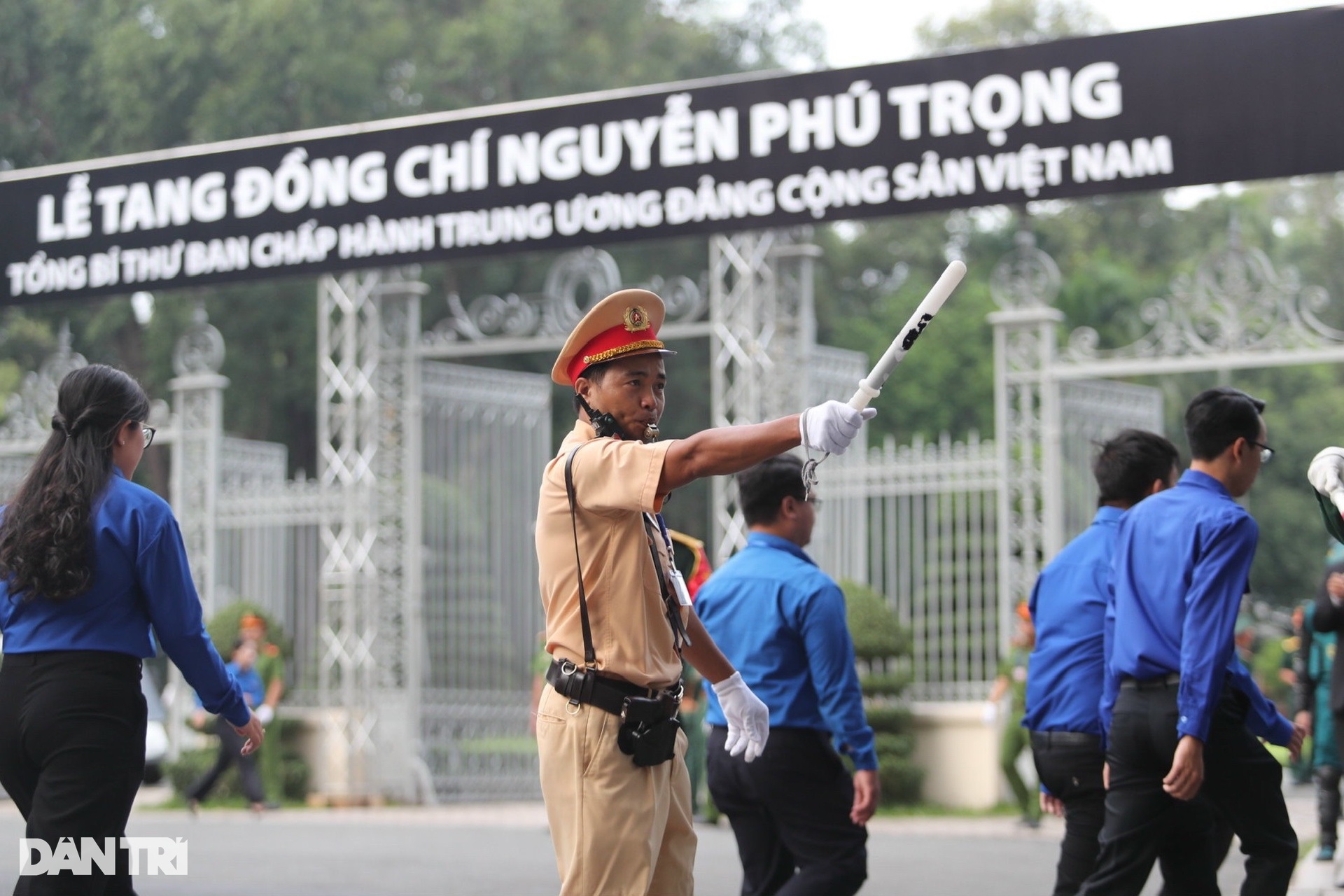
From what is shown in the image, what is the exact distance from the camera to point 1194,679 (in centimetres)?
495

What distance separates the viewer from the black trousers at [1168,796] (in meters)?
5.09

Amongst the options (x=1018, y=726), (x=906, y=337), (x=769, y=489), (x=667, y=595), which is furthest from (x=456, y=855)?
(x=906, y=337)

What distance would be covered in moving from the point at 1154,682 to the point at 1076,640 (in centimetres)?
77

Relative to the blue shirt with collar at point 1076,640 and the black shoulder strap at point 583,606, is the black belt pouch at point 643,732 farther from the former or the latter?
the blue shirt with collar at point 1076,640

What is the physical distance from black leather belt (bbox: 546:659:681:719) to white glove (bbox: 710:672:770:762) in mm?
690

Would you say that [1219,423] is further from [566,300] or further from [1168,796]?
[566,300]

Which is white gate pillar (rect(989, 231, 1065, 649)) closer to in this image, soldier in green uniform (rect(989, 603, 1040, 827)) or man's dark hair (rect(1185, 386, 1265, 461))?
soldier in green uniform (rect(989, 603, 1040, 827))

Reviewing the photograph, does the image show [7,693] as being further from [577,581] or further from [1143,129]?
[1143,129]

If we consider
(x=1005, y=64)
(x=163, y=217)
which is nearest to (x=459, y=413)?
(x=163, y=217)

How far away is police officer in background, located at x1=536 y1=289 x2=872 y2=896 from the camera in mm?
4164

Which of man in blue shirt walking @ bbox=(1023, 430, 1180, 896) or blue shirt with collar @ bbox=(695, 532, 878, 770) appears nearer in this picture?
blue shirt with collar @ bbox=(695, 532, 878, 770)

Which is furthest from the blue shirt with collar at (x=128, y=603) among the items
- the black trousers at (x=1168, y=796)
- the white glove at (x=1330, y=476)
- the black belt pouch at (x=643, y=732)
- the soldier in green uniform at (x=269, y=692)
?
the soldier in green uniform at (x=269, y=692)

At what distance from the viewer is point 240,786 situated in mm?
15422

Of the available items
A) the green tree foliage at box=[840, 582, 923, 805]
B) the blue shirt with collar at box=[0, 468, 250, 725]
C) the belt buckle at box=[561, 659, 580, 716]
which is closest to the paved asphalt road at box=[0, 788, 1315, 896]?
the green tree foliage at box=[840, 582, 923, 805]
